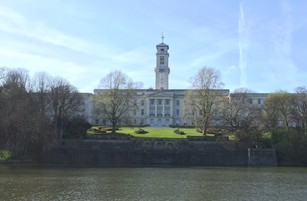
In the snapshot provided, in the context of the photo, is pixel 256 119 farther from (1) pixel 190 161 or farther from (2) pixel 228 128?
(1) pixel 190 161

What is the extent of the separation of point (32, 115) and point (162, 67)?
8417 centimetres

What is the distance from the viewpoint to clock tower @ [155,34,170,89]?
136375 mm

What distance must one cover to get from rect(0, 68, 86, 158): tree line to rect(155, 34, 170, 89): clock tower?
65.1m

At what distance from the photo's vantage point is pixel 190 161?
63.6 meters

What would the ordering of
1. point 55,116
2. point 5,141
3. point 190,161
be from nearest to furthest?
point 5,141 → point 190,161 → point 55,116

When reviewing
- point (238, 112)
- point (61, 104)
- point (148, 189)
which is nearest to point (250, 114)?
point (238, 112)

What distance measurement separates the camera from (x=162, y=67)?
136 meters

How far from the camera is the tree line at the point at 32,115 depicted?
53719 mm

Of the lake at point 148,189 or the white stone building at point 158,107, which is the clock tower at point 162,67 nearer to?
the white stone building at point 158,107

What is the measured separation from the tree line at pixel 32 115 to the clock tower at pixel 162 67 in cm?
6514

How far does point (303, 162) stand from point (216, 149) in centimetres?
1213

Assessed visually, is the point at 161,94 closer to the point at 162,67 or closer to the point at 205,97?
the point at 162,67

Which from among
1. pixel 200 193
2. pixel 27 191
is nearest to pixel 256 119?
pixel 200 193

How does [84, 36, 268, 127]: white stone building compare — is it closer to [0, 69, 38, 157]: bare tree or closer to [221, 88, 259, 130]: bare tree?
[221, 88, 259, 130]: bare tree
